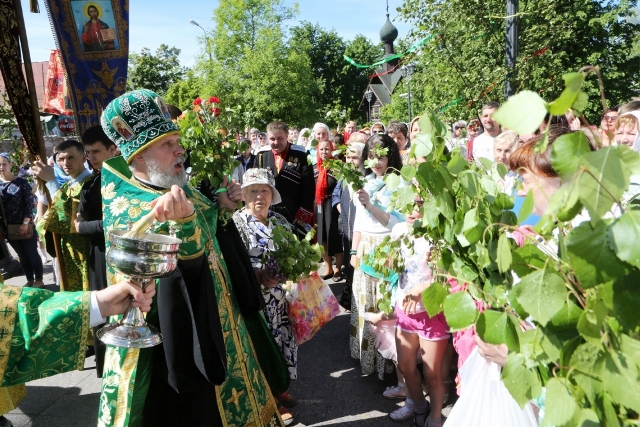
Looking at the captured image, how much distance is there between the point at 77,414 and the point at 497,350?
11.6 ft

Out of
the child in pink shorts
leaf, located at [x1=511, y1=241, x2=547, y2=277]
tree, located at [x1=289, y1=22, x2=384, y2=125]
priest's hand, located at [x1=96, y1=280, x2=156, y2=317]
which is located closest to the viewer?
leaf, located at [x1=511, y1=241, x2=547, y2=277]

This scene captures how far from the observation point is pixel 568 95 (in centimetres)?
75

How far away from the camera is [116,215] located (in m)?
2.42

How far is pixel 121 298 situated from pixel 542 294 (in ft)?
4.72

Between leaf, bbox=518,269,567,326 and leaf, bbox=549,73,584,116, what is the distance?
314 millimetres

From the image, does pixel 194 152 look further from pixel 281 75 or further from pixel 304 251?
pixel 281 75

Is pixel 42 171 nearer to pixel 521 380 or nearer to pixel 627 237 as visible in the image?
pixel 521 380

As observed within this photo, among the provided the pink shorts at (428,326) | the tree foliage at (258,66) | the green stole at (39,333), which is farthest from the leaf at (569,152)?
the tree foliage at (258,66)

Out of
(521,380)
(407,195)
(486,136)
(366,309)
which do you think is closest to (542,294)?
(521,380)

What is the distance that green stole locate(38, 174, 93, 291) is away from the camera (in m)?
4.50

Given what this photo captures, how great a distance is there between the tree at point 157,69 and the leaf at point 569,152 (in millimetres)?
44844

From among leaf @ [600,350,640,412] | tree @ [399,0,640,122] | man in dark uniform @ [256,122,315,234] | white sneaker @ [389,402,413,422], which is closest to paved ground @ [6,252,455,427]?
white sneaker @ [389,402,413,422]

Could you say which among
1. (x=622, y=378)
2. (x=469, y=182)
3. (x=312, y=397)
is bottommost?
(x=312, y=397)

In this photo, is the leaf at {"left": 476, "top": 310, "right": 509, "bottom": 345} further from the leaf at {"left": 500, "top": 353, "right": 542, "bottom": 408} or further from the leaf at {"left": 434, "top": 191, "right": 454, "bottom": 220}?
the leaf at {"left": 434, "top": 191, "right": 454, "bottom": 220}
